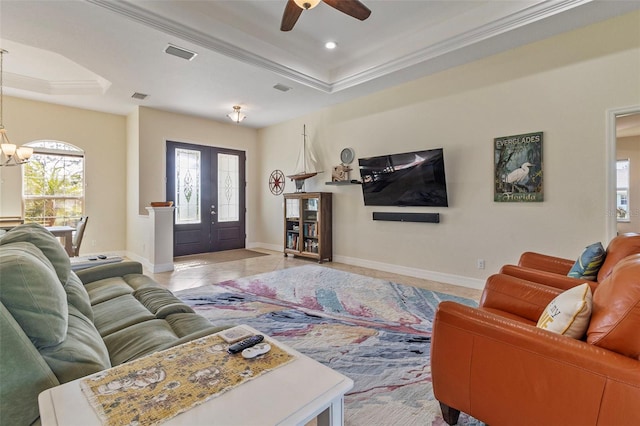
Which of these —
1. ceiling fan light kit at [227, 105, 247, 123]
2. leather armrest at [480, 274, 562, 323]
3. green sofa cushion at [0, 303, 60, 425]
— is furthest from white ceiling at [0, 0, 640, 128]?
green sofa cushion at [0, 303, 60, 425]

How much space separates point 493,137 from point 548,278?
2387mm

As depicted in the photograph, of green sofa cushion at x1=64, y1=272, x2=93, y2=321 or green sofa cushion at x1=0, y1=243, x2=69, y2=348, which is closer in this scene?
green sofa cushion at x1=0, y1=243, x2=69, y2=348

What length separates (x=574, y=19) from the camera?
3156mm

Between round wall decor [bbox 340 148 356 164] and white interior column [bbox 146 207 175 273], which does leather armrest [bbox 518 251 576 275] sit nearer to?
round wall decor [bbox 340 148 356 164]

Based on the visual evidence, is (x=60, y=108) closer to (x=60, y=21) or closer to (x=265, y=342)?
(x=60, y=21)

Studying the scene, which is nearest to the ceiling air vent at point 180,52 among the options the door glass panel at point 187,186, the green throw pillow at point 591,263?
the door glass panel at point 187,186

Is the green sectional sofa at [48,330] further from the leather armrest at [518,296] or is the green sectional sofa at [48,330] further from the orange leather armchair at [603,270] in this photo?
the orange leather armchair at [603,270]

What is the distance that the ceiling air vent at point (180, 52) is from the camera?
362 cm

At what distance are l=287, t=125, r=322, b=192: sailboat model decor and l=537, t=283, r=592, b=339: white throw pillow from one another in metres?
4.89

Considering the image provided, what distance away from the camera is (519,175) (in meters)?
3.73

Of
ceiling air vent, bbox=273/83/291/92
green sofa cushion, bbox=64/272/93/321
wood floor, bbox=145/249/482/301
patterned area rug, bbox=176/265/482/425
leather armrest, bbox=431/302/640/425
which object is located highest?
ceiling air vent, bbox=273/83/291/92

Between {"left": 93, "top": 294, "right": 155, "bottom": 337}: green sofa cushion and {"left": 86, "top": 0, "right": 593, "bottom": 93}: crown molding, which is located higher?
{"left": 86, "top": 0, "right": 593, "bottom": 93}: crown molding

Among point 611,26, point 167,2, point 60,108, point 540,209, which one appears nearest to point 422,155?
point 540,209

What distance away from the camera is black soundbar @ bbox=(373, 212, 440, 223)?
4.48 m
